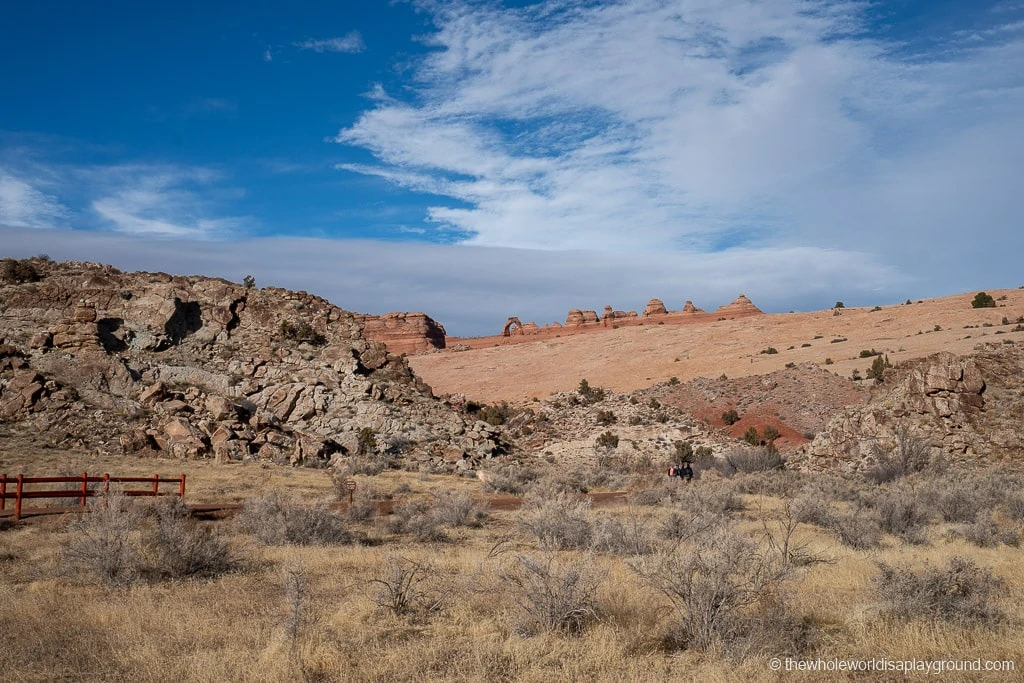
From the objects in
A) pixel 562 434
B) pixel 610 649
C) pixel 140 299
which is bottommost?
pixel 562 434

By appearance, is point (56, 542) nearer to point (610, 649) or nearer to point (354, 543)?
point (354, 543)

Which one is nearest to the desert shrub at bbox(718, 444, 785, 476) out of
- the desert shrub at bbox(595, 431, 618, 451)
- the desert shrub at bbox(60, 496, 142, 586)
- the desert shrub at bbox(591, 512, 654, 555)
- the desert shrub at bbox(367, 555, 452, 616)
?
the desert shrub at bbox(595, 431, 618, 451)

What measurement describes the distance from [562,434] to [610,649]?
3521 cm

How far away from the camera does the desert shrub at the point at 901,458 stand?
21219 millimetres

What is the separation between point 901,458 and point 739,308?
9802 centimetres

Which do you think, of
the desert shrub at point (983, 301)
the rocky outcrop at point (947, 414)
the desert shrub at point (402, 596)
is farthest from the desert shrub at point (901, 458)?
the desert shrub at point (983, 301)

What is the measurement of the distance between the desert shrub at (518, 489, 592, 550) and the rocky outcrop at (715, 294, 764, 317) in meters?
107

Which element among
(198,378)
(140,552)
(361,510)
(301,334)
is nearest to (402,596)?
(140,552)

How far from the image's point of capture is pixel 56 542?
1284cm

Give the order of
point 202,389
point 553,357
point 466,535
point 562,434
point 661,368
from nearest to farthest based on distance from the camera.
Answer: point 466,535 → point 202,389 → point 562,434 → point 661,368 → point 553,357

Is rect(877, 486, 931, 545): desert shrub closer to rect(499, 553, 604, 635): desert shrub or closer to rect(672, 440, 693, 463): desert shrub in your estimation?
rect(499, 553, 604, 635): desert shrub

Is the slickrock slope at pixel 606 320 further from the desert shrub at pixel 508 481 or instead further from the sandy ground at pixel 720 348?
the desert shrub at pixel 508 481

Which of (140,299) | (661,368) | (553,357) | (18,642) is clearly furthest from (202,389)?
(553,357)

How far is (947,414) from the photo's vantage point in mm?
23234
